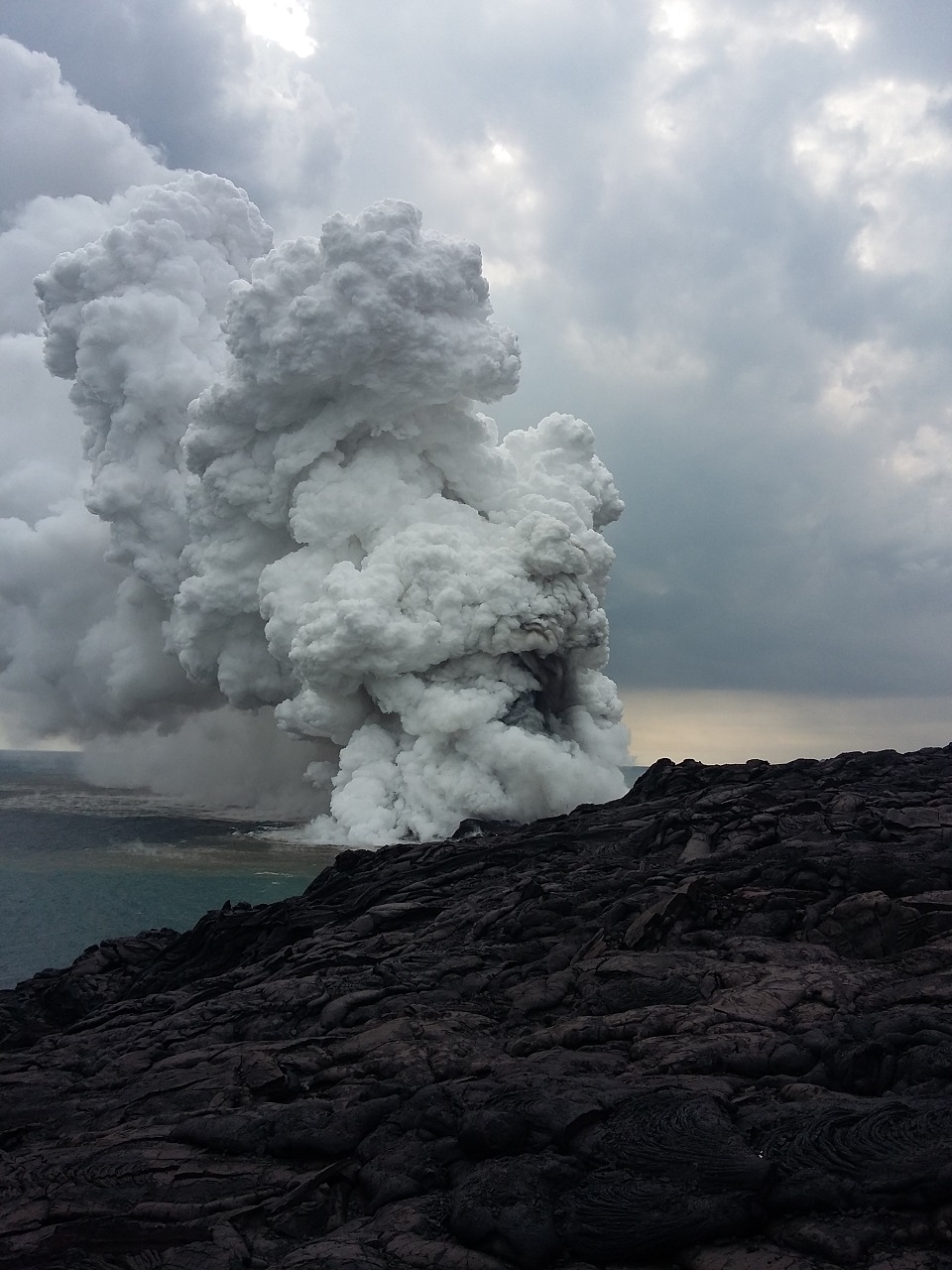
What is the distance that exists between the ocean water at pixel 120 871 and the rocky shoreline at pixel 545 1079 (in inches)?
351

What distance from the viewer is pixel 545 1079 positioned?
8.83 metres

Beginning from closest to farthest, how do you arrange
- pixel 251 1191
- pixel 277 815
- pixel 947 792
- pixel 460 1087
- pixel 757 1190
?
1. pixel 757 1190
2. pixel 251 1191
3. pixel 460 1087
4. pixel 947 792
5. pixel 277 815

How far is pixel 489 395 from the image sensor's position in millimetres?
48688

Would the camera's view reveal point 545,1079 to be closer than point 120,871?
Yes

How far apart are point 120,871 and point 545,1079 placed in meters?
28.6

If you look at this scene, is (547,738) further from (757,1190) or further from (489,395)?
(757,1190)

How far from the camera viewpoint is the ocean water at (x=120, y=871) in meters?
26.5

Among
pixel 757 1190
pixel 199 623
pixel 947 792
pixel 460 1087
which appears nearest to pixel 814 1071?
pixel 757 1190

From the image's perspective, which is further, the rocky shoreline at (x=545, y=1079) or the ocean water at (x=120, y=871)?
the ocean water at (x=120, y=871)

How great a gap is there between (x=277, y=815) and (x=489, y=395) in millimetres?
23892

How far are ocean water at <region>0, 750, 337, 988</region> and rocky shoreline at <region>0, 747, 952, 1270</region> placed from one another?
29.2 feet

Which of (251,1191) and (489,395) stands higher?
(489,395)

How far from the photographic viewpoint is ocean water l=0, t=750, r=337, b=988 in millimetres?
26516

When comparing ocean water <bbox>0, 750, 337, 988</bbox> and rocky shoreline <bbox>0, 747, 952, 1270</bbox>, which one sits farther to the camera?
ocean water <bbox>0, 750, 337, 988</bbox>
